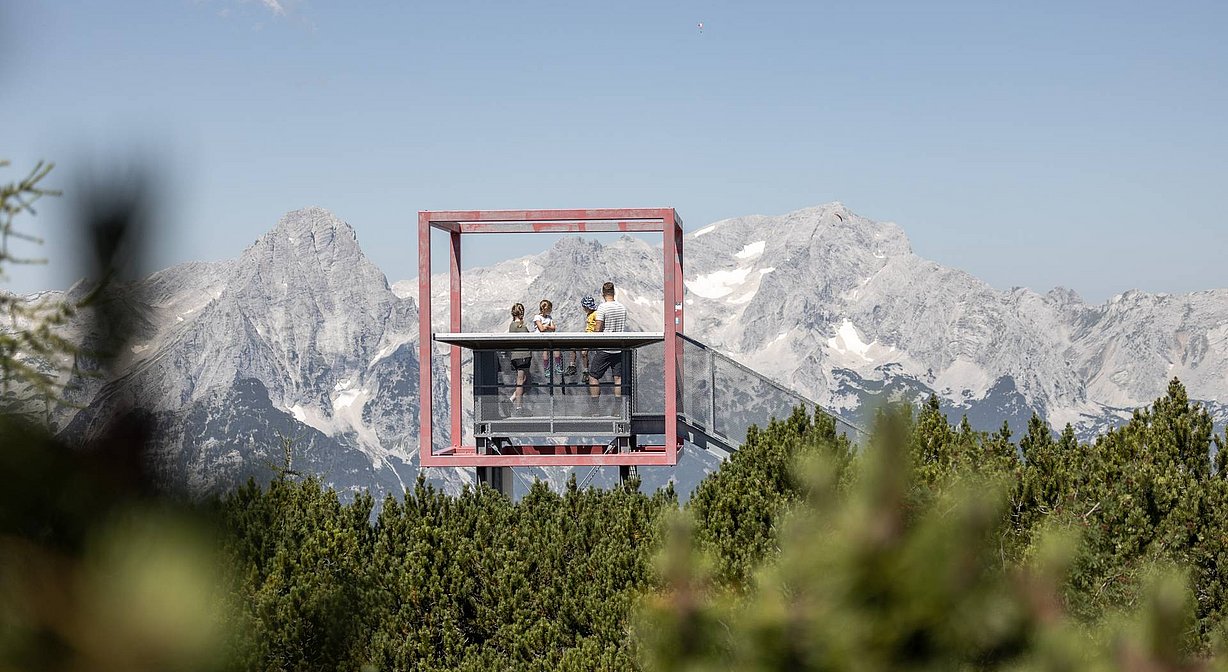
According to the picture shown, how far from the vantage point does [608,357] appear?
811 inches

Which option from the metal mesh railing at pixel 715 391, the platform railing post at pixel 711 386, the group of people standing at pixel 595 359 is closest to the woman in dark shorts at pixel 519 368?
the group of people standing at pixel 595 359

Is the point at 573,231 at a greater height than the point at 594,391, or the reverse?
the point at 573,231

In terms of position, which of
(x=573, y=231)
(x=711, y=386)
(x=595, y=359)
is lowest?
(x=711, y=386)

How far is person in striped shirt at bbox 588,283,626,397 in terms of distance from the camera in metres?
20.5

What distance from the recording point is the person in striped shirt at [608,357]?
20547 mm

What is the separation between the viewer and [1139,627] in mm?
2961

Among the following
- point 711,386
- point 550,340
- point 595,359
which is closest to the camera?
point 550,340

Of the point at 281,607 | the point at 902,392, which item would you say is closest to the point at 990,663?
the point at 902,392

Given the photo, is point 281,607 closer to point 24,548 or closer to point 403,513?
Result: point 403,513

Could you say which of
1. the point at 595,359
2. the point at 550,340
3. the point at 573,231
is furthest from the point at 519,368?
the point at 573,231

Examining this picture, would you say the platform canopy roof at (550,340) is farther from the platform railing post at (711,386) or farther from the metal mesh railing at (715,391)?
the platform railing post at (711,386)

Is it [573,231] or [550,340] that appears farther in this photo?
[573,231]

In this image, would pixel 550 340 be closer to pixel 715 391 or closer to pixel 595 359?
pixel 595 359

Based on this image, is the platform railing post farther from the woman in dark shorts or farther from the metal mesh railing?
the woman in dark shorts
